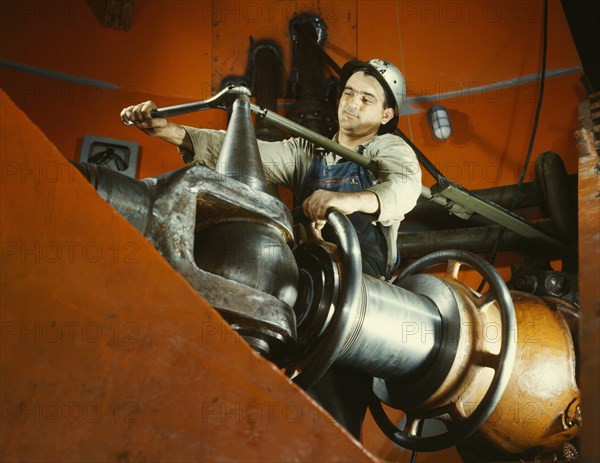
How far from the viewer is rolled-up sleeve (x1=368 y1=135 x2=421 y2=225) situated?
181cm

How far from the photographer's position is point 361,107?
227cm

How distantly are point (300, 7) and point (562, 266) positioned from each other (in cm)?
203

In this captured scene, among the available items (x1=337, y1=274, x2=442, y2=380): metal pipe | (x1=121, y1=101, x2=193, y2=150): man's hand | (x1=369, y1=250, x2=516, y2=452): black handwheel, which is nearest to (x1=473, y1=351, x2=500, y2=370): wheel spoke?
(x1=369, y1=250, x2=516, y2=452): black handwheel

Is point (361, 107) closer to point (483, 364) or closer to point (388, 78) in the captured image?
point (388, 78)

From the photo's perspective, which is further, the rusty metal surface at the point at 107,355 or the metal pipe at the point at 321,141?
the metal pipe at the point at 321,141

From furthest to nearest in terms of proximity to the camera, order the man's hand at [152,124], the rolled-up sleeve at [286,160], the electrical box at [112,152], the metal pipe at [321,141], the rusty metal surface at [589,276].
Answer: the electrical box at [112,152]
the rolled-up sleeve at [286,160]
the metal pipe at [321,141]
the man's hand at [152,124]
the rusty metal surface at [589,276]

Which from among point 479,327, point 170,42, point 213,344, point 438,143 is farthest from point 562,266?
point 213,344

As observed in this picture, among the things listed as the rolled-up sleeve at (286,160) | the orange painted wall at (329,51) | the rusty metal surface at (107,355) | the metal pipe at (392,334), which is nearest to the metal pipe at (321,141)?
the rolled-up sleeve at (286,160)

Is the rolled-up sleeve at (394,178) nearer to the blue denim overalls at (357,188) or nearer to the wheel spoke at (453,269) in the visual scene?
the blue denim overalls at (357,188)

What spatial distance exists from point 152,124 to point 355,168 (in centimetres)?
73

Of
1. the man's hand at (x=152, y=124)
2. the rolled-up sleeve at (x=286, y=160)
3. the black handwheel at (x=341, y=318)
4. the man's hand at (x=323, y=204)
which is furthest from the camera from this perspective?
the rolled-up sleeve at (x=286, y=160)

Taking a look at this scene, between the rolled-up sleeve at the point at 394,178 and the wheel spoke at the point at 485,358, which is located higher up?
the rolled-up sleeve at the point at 394,178

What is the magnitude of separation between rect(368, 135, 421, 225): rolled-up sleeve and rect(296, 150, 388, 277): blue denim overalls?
0.07 m

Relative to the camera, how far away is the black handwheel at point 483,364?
141cm
